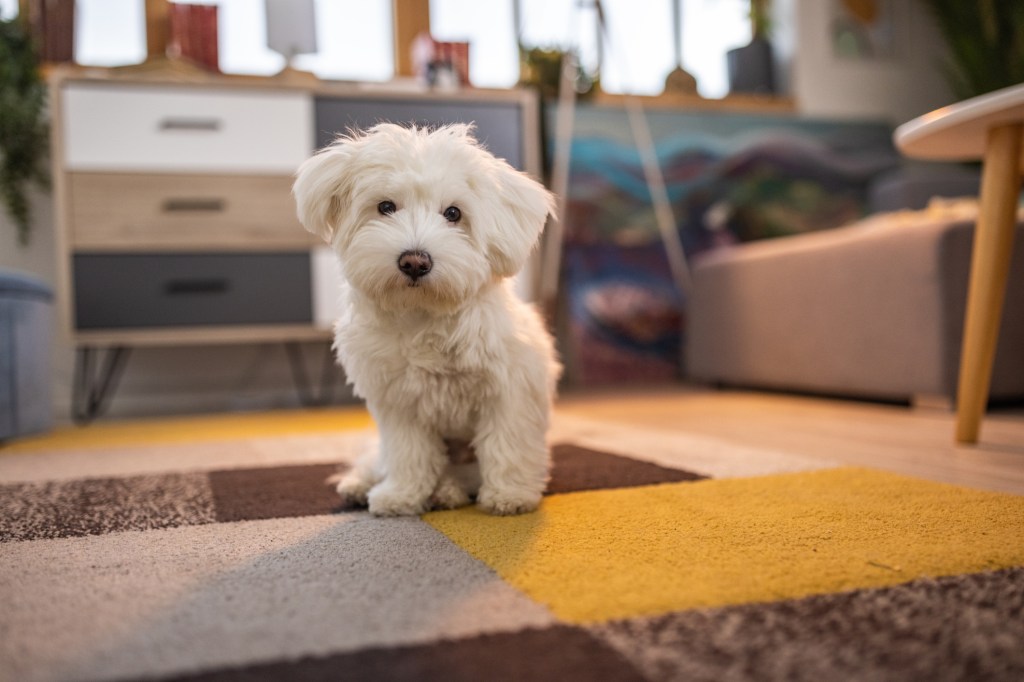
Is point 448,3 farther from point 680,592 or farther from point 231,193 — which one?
point 680,592

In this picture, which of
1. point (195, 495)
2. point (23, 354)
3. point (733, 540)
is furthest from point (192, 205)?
point (733, 540)

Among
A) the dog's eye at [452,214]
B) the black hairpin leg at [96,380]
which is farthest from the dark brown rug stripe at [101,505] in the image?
the black hairpin leg at [96,380]

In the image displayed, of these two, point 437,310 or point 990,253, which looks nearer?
point 437,310

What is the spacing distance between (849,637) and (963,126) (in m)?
1.39

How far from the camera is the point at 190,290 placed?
10.0 ft

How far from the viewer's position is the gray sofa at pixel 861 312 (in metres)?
2.46

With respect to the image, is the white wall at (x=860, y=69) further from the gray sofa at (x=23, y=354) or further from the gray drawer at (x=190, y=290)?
the gray sofa at (x=23, y=354)

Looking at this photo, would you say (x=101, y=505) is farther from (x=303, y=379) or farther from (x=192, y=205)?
(x=303, y=379)

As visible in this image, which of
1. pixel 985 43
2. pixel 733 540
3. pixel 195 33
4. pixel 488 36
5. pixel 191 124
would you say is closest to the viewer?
pixel 733 540

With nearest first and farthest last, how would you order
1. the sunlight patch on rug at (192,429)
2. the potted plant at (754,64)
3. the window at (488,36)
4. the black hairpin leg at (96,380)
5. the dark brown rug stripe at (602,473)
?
1. the dark brown rug stripe at (602,473)
2. the sunlight patch on rug at (192,429)
3. the black hairpin leg at (96,380)
4. the window at (488,36)
5. the potted plant at (754,64)

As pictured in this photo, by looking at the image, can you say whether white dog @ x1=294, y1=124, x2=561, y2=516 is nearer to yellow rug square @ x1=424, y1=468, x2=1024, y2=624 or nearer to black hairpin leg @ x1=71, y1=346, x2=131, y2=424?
yellow rug square @ x1=424, y1=468, x2=1024, y2=624

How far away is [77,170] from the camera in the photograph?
2943 millimetres

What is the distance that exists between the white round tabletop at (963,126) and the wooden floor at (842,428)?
666 mm

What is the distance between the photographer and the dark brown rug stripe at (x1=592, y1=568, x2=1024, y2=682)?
0.66 meters
